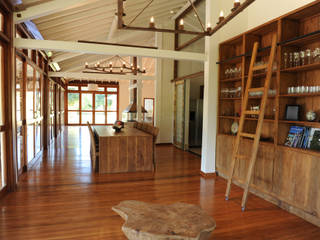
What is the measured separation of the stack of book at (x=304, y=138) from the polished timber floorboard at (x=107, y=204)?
2.89 ft

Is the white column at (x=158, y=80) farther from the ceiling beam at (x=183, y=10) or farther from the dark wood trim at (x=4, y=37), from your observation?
the dark wood trim at (x=4, y=37)

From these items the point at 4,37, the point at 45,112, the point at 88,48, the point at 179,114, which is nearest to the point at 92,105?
the point at 45,112

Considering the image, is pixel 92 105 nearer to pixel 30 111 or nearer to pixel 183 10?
pixel 183 10

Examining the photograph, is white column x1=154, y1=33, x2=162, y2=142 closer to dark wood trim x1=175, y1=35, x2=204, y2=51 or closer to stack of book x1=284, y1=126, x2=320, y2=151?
dark wood trim x1=175, y1=35, x2=204, y2=51

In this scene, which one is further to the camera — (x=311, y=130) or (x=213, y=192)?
(x=213, y=192)

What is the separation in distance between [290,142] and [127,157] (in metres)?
2.95

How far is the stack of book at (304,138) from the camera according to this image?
2729 mm

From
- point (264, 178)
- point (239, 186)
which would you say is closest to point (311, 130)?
point (264, 178)

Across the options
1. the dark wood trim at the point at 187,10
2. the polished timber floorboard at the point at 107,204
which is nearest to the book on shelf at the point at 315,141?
the polished timber floorboard at the point at 107,204

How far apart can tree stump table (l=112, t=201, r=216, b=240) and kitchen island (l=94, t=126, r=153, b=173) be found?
260 cm

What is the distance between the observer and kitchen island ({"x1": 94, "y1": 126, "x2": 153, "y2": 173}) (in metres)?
4.50

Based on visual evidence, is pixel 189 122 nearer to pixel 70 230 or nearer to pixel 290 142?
pixel 290 142

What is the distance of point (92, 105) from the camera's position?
1485cm

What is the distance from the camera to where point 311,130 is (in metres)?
2.85
